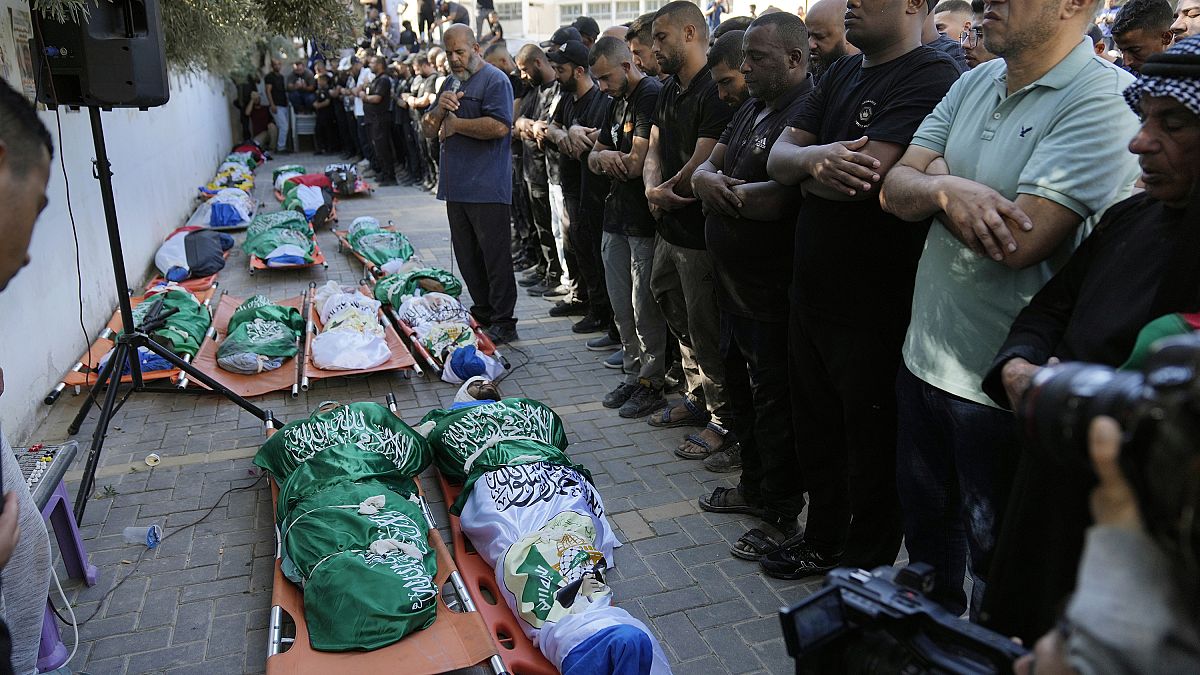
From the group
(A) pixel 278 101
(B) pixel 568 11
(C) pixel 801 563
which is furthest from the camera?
(B) pixel 568 11

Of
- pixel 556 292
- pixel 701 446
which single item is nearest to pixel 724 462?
pixel 701 446

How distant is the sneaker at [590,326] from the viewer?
6.84 meters

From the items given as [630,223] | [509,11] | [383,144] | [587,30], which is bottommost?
[383,144]

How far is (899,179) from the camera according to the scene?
2363 mm

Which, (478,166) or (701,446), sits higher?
(478,166)

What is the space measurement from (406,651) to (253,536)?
142 centimetres

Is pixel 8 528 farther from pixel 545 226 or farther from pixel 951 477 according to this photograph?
pixel 545 226

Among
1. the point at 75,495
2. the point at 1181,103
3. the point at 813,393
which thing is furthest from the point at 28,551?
the point at 1181,103

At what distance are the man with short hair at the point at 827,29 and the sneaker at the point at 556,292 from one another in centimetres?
453

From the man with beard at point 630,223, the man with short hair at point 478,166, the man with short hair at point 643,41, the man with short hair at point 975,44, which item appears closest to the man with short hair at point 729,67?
the man with beard at point 630,223

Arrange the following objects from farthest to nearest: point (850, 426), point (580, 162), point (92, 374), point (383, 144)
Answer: point (383, 144) → point (580, 162) → point (92, 374) → point (850, 426)

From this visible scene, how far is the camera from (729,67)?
3805 millimetres

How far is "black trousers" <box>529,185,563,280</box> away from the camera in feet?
25.6

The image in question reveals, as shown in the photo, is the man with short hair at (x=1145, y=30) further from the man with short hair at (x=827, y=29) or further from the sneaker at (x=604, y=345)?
the sneaker at (x=604, y=345)
